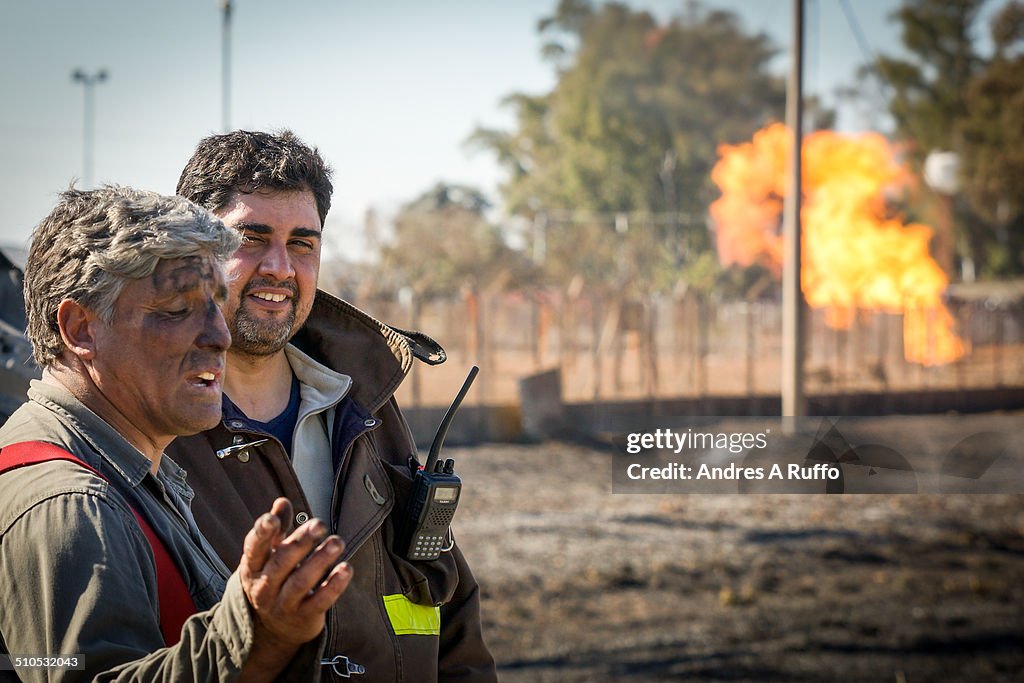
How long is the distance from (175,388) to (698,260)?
42.9 m

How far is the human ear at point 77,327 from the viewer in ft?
5.63

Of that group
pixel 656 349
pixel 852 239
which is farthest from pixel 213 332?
pixel 852 239

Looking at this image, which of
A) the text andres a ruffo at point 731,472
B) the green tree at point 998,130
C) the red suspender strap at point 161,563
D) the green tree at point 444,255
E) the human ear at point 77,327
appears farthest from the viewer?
the green tree at point 998,130

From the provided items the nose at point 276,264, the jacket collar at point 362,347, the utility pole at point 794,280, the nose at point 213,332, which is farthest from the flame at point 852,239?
the nose at point 213,332

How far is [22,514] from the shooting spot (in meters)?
1.51

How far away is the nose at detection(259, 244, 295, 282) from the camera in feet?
8.59

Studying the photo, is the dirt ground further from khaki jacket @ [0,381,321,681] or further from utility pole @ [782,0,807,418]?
khaki jacket @ [0,381,321,681]

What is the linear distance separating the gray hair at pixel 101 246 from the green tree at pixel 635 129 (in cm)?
3765

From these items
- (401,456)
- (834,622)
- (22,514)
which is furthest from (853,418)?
(22,514)

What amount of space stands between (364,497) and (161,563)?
83 cm

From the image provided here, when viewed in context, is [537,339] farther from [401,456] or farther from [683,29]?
[683,29]

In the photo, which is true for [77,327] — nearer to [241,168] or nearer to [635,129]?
[241,168]

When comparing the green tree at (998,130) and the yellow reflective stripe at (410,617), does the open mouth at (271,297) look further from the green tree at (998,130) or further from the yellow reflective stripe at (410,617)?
the green tree at (998,130)

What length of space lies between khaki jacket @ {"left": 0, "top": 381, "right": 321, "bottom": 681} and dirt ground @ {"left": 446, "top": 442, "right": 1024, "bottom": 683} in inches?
190
